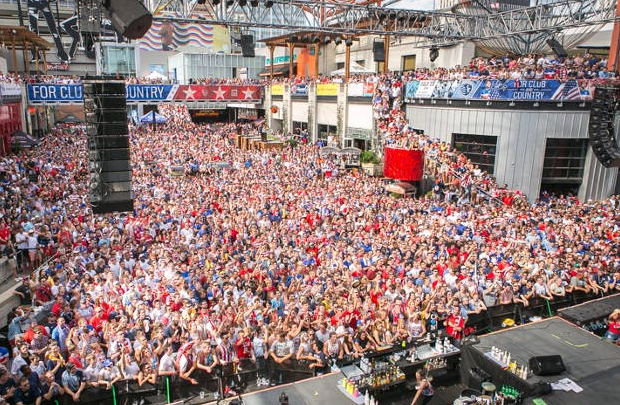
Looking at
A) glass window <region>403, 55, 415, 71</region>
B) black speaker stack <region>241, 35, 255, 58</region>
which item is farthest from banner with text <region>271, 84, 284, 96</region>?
black speaker stack <region>241, 35, 255, 58</region>

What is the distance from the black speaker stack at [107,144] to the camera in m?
9.55

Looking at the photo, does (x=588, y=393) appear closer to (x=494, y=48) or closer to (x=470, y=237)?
(x=470, y=237)

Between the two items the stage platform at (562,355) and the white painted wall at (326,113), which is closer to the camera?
the stage platform at (562,355)

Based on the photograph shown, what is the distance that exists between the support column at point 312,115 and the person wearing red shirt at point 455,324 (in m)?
26.2

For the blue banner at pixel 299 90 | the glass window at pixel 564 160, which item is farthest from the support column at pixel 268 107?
the glass window at pixel 564 160

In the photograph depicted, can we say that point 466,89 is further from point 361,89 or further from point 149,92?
point 149,92

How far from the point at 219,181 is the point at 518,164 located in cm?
1341

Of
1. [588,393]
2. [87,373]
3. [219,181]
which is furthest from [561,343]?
[219,181]

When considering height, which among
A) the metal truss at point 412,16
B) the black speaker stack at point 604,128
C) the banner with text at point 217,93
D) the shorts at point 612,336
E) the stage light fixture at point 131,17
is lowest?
the shorts at point 612,336

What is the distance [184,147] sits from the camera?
2794 cm

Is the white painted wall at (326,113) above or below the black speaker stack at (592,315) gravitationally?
above

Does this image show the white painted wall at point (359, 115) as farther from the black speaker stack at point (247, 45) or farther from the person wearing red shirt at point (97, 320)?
the person wearing red shirt at point (97, 320)

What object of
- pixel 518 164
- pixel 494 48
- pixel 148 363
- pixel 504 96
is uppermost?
pixel 494 48

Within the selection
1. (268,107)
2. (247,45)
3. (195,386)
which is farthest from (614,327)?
(268,107)
